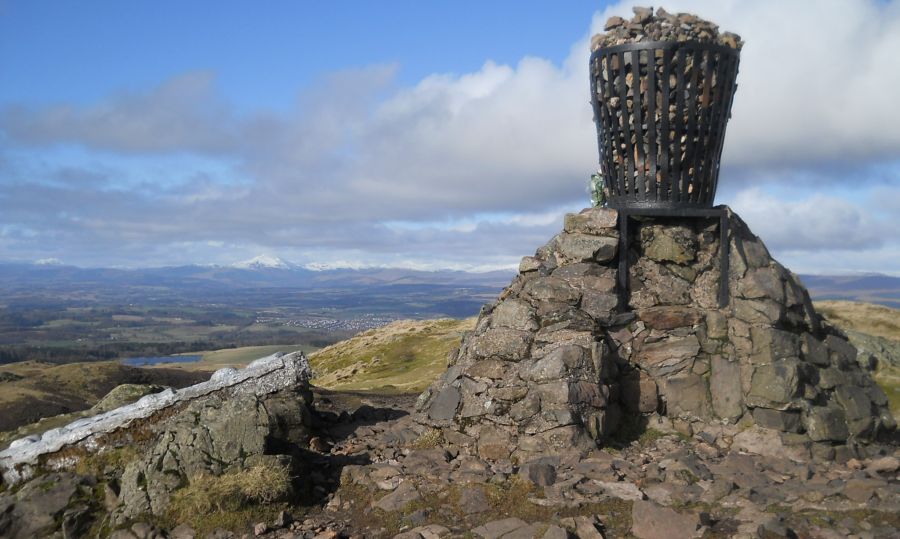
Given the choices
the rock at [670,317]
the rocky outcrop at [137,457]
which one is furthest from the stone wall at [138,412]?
the rock at [670,317]

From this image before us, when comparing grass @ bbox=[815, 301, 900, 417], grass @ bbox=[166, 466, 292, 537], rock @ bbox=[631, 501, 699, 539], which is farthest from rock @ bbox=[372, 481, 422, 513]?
grass @ bbox=[815, 301, 900, 417]

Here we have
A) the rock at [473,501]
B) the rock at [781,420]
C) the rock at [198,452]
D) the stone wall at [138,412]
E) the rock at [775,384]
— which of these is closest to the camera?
the rock at [473,501]

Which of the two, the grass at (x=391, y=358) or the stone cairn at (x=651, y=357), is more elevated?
the stone cairn at (x=651, y=357)

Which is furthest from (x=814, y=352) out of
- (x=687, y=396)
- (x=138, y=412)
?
(x=138, y=412)

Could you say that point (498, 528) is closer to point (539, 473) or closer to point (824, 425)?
point (539, 473)

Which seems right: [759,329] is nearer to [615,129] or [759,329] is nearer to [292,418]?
[615,129]

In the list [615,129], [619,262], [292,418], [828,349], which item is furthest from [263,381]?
[828,349]

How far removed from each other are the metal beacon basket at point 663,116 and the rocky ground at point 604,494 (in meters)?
5.34

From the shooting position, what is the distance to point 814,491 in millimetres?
9469

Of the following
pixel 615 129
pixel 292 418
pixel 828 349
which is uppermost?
pixel 615 129

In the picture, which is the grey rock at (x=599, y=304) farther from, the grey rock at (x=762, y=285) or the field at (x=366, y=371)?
the field at (x=366, y=371)

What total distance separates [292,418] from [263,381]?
152 centimetres

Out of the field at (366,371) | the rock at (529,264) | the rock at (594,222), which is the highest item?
the rock at (594,222)

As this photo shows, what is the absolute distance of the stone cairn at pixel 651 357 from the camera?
39.7ft
